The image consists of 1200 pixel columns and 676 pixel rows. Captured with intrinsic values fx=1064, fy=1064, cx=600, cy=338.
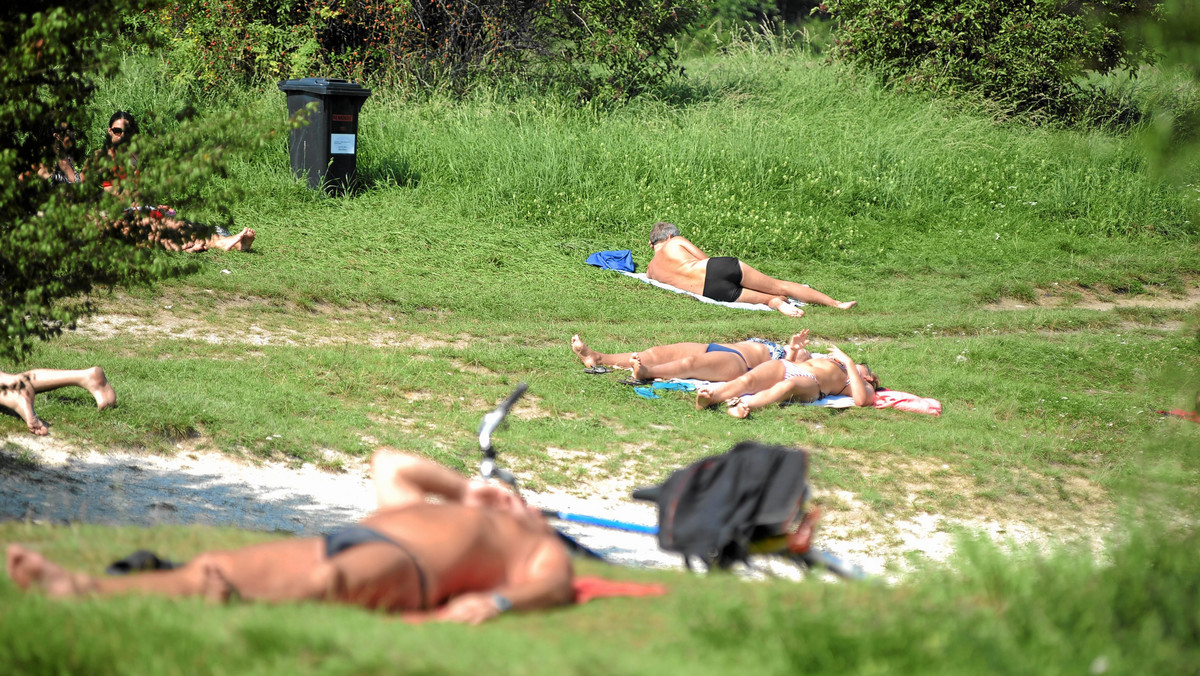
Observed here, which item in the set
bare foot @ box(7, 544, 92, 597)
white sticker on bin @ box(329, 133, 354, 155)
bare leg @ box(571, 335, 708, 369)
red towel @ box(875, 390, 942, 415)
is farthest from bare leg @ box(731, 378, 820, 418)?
white sticker on bin @ box(329, 133, 354, 155)

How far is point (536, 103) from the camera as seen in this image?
1759 centimetres

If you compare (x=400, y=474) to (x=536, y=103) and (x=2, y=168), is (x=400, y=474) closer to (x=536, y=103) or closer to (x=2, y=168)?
(x=2, y=168)

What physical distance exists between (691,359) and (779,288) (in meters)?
3.44

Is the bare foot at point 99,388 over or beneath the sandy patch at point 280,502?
over

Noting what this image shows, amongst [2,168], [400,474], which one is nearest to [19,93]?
[2,168]

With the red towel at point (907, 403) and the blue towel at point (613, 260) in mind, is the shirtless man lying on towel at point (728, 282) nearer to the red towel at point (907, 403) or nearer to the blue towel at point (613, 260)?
the blue towel at point (613, 260)

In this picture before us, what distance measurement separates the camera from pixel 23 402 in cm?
614

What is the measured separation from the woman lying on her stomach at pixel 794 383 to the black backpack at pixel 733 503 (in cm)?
400

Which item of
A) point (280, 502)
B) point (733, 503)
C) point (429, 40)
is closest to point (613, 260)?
point (280, 502)

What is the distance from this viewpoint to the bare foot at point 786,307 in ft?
36.9

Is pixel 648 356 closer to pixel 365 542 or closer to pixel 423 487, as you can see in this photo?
pixel 423 487

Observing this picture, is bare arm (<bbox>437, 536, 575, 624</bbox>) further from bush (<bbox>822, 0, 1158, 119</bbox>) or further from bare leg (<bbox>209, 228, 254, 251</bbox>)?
bush (<bbox>822, 0, 1158, 119</bbox>)

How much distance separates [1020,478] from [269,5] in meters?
13.5

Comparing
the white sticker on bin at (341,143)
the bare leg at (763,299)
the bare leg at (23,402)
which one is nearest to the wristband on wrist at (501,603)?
the bare leg at (23,402)
